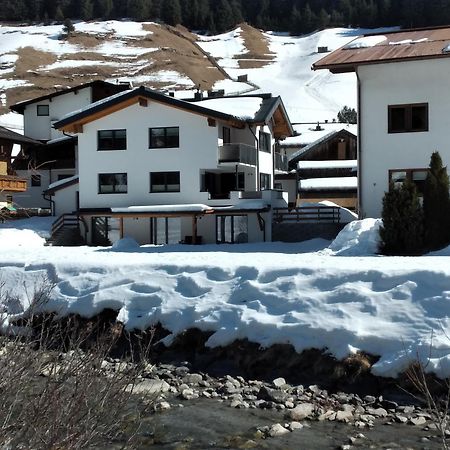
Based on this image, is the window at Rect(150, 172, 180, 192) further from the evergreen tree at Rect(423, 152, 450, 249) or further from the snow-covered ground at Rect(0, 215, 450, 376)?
the evergreen tree at Rect(423, 152, 450, 249)

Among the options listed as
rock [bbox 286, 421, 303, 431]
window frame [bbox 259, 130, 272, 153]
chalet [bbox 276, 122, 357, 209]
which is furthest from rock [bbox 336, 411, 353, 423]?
chalet [bbox 276, 122, 357, 209]

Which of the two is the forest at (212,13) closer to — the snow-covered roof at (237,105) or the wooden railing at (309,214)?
the snow-covered roof at (237,105)

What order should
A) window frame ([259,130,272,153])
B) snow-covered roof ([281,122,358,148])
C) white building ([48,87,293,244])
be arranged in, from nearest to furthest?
white building ([48,87,293,244]), window frame ([259,130,272,153]), snow-covered roof ([281,122,358,148])

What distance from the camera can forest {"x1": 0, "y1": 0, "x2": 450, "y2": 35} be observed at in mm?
159500

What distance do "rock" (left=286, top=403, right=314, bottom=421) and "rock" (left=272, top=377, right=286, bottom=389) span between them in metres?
1.37

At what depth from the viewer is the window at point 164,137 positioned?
35.1 m

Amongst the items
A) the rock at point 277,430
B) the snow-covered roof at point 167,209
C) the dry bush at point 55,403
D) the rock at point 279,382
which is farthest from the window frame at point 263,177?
the dry bush at point 55,403

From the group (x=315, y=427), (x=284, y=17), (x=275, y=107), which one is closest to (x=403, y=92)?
(x=275, y=107)

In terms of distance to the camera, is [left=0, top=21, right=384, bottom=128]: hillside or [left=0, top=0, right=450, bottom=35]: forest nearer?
[left=0, top=21, right=384, bottom=128]: hillside

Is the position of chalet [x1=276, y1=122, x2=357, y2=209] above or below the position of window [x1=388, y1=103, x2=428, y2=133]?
below

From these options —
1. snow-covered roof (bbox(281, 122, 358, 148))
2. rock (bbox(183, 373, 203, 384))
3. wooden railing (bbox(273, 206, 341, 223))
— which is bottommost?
rock (bbox(183, 373, 203, 384))

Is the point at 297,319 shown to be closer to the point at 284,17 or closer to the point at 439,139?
the point at 439,139

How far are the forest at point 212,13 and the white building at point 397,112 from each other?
134 meters

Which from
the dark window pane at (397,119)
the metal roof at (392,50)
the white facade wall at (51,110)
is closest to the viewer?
the metal roof at (392,50)
